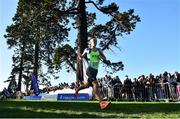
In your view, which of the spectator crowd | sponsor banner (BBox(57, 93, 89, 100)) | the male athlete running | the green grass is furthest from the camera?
sponsor banner (BBox(57, 93, 89, 100))

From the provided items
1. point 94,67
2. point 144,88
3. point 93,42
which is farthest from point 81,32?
point 94,67

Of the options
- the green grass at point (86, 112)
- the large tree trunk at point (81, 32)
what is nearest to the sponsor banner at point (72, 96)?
the large tree trunk at point (81, 32)

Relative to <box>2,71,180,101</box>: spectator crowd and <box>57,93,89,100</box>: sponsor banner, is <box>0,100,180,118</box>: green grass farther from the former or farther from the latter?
<box>57,93,89,100</box>: sponsor banner

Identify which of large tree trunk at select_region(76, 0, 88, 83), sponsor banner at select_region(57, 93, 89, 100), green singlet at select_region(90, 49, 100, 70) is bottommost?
sponsor banner at select_region(57, 93, 89, 100)

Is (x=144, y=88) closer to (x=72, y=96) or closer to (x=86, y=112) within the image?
(x=72, y=96)

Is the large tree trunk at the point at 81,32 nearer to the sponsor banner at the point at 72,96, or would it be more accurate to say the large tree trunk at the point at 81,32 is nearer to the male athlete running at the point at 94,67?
the sponsor banner at the point at 72,96

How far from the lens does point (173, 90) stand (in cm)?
2175

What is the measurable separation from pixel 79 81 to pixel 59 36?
19.9 metres

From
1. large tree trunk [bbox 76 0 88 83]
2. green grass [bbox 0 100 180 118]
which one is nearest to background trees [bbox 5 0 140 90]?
large tree trunk [bbox 76 0 88 83]

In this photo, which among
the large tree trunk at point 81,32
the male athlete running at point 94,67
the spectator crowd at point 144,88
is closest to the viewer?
the male athlete running at point 94,67

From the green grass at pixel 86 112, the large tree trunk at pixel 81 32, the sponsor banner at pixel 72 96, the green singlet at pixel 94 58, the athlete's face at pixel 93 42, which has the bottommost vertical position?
the green grass at pixel 86 112

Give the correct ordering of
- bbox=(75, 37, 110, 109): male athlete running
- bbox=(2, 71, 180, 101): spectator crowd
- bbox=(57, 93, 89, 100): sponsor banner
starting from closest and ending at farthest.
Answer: bbox=(75, 37, 110, 109): male athlete running
bbox=(2, 71, 180, 101): spectator crowd
bbox=(57, 93, 89, 100): sponsor banner

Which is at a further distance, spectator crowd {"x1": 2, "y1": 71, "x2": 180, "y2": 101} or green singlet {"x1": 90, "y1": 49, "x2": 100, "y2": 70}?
spectator crowd {"x1": 2, "y1": 71, "x2": 180, "y2": 101}

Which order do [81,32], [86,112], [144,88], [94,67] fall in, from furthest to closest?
[81,32]
[144,88]
[86,112]
[94,67]
